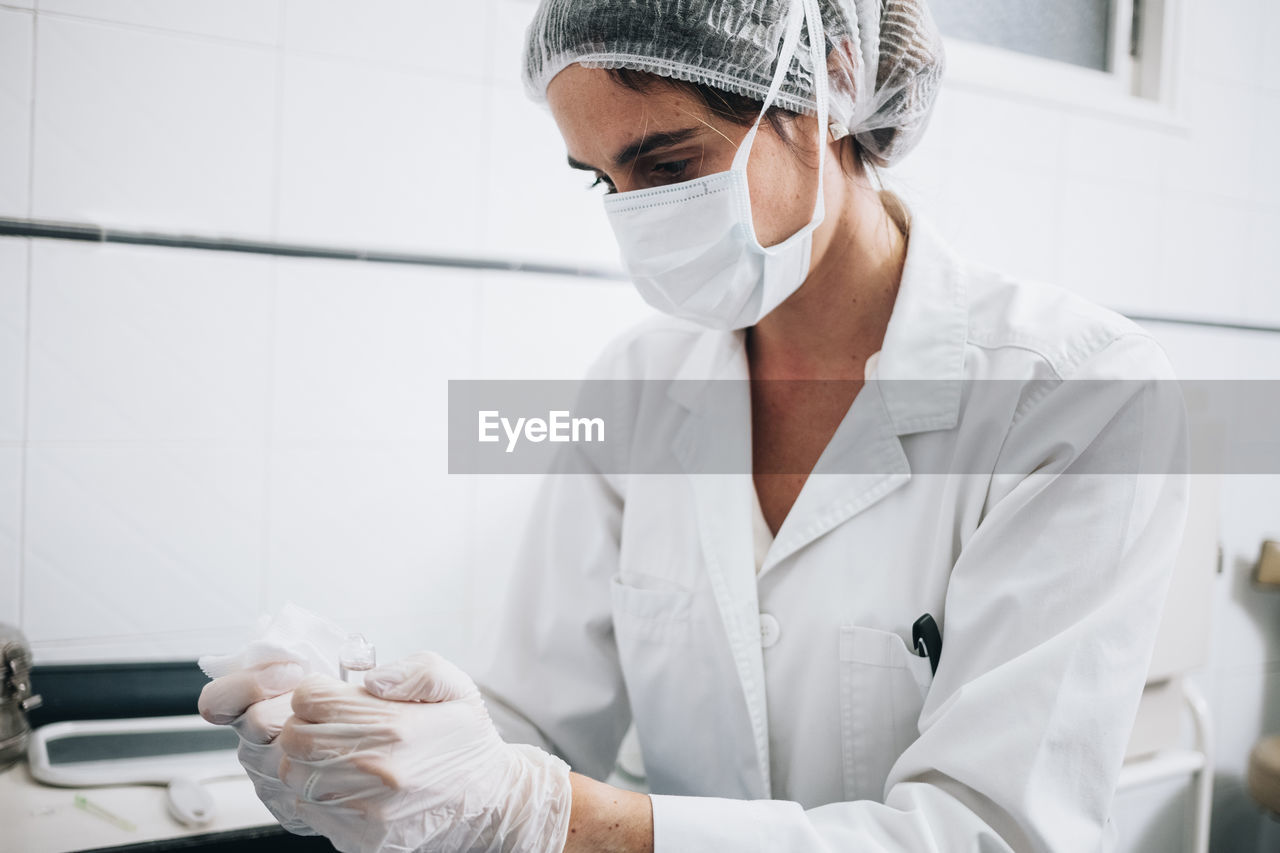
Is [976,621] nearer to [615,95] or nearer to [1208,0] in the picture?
[615,95]

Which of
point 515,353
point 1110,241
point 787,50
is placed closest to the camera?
point 787,50

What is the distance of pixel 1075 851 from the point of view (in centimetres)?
67

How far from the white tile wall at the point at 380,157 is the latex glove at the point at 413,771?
869 mm

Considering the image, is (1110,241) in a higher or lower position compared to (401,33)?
lower

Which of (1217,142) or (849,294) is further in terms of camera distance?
(1217,142)

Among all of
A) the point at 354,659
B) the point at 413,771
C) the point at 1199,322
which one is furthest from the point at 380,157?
the point at 1199,322

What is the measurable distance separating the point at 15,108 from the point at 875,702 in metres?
1.30

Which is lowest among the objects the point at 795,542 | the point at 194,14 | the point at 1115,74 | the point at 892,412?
the point at 795,542

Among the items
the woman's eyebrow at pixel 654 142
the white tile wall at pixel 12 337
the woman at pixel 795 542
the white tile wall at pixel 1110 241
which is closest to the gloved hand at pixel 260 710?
the woman at pixel 795 542

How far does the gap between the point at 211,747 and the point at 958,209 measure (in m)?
1.65

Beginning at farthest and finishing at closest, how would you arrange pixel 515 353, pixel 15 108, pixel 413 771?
pixel 515 353, pixel 15 108, pixel 413 771

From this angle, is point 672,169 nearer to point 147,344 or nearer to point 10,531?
point 147,344

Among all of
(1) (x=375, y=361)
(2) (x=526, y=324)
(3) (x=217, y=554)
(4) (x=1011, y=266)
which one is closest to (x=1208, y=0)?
(4) (x=1011, y=266)

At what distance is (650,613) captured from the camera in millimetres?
926
